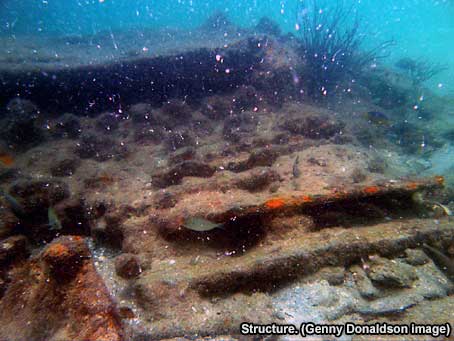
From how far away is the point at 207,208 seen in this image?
3609 millimetres

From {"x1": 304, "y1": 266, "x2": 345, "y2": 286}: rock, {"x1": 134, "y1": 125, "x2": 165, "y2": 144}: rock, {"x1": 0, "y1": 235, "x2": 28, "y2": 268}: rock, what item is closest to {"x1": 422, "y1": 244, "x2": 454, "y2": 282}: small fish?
{"x1": 304, "y1": 266, "x2": 345, "y2": 286}: rock

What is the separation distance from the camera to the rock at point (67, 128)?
6.82 m

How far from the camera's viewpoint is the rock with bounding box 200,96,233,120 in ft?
26.6

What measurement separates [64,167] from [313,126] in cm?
568

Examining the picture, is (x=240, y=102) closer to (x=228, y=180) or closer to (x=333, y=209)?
(x=228, y=180)

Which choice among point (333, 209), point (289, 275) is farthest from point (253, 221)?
point (333, 209)

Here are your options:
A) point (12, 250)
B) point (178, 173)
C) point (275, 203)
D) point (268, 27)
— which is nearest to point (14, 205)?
point (12, 250)

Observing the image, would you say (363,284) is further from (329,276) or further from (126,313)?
(126,313)

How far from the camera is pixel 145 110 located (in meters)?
7.43

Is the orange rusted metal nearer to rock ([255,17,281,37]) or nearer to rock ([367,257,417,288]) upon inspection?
rock ([367,257,417,288])

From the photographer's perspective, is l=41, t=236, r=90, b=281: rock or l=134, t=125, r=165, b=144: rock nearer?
l=41, t=236, r=90, b=281: rock

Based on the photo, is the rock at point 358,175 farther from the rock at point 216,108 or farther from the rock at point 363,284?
the rock at point 216,108

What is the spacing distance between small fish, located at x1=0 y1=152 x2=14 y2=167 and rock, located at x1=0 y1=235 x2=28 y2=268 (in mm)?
3079

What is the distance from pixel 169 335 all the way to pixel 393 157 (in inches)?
291
